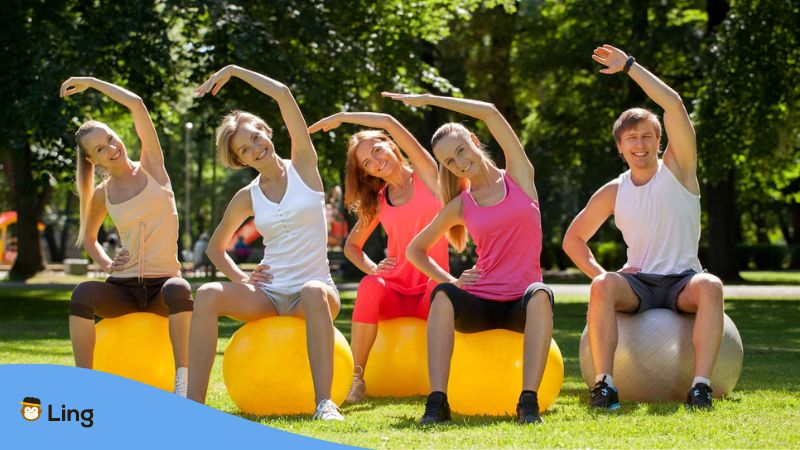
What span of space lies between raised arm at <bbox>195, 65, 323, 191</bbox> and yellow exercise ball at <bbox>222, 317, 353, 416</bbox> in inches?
37.0

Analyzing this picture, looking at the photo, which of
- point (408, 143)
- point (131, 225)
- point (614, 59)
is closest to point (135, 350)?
point (131, 225)

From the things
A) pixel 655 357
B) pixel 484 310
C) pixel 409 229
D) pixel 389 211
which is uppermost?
pixel 389 211

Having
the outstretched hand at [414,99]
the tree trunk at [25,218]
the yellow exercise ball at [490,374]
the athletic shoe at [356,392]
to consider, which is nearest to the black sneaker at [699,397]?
the yellow exercise ball at [490,374]

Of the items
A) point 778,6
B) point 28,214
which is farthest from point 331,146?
point 28,214

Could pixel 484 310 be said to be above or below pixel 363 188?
below

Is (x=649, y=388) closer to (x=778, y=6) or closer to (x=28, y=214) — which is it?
(x=778, y=6)

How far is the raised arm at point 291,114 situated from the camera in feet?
24.0

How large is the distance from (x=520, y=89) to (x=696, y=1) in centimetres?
638

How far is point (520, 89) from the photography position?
1404 inches

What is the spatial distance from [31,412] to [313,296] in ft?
6.18

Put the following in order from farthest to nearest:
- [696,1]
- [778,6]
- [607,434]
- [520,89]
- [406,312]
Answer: [520,89], [696,1], [778,6], [406,312], [607,434]

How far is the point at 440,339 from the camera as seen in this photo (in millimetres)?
6789

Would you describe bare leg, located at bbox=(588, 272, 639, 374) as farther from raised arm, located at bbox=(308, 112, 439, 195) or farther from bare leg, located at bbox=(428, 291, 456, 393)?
raised arm, located at bbox=(308, 112, 439, 195)

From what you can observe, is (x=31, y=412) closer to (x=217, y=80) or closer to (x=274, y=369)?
(x=274, y=369)
